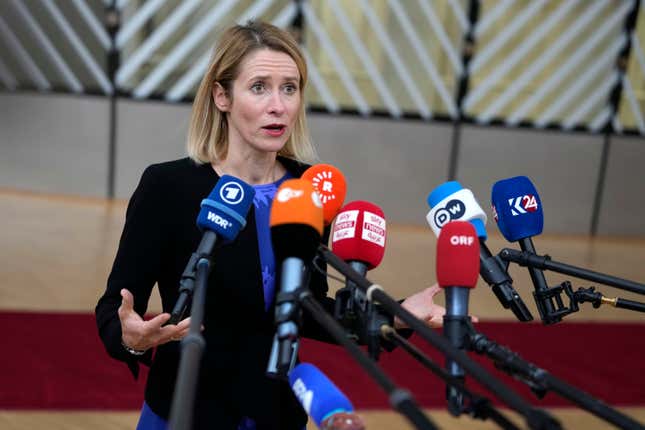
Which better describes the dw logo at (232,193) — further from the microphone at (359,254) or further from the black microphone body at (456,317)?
the black microphone body at (456,317)

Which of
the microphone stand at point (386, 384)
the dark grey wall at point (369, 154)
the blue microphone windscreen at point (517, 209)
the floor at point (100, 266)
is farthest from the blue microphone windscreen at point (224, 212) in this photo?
the dark grey wall at point (369, 154)

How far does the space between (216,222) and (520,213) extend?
557 millimetres

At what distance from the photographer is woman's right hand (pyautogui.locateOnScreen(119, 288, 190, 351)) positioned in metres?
1.16

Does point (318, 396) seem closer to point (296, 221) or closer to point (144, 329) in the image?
point (296, 221)

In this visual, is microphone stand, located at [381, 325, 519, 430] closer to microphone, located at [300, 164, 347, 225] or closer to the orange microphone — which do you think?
the orange microphone

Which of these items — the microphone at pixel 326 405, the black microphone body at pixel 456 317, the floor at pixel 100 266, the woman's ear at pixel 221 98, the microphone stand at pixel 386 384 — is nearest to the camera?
the microphone stand at pixel 386 384

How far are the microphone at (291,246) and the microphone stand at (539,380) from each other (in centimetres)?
22

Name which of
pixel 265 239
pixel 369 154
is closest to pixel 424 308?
pixel 265 239

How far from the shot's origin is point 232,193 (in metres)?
1.13

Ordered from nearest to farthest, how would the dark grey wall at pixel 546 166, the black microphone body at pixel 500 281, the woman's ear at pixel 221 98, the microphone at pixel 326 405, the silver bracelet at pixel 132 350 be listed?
1. the microphone at pixel 326 405
2. the black microphone body at pixel 500 281
3. the silver bracelet at pixel 132 350
4. the woman's ear at pixel 221 98
5. the dark grey wall at pixel 546 166

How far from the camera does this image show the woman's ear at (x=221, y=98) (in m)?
1.50

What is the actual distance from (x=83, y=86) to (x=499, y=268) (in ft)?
21.2

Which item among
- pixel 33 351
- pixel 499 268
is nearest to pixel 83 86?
pixel 33 351

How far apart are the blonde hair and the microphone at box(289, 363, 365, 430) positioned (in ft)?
2.25
